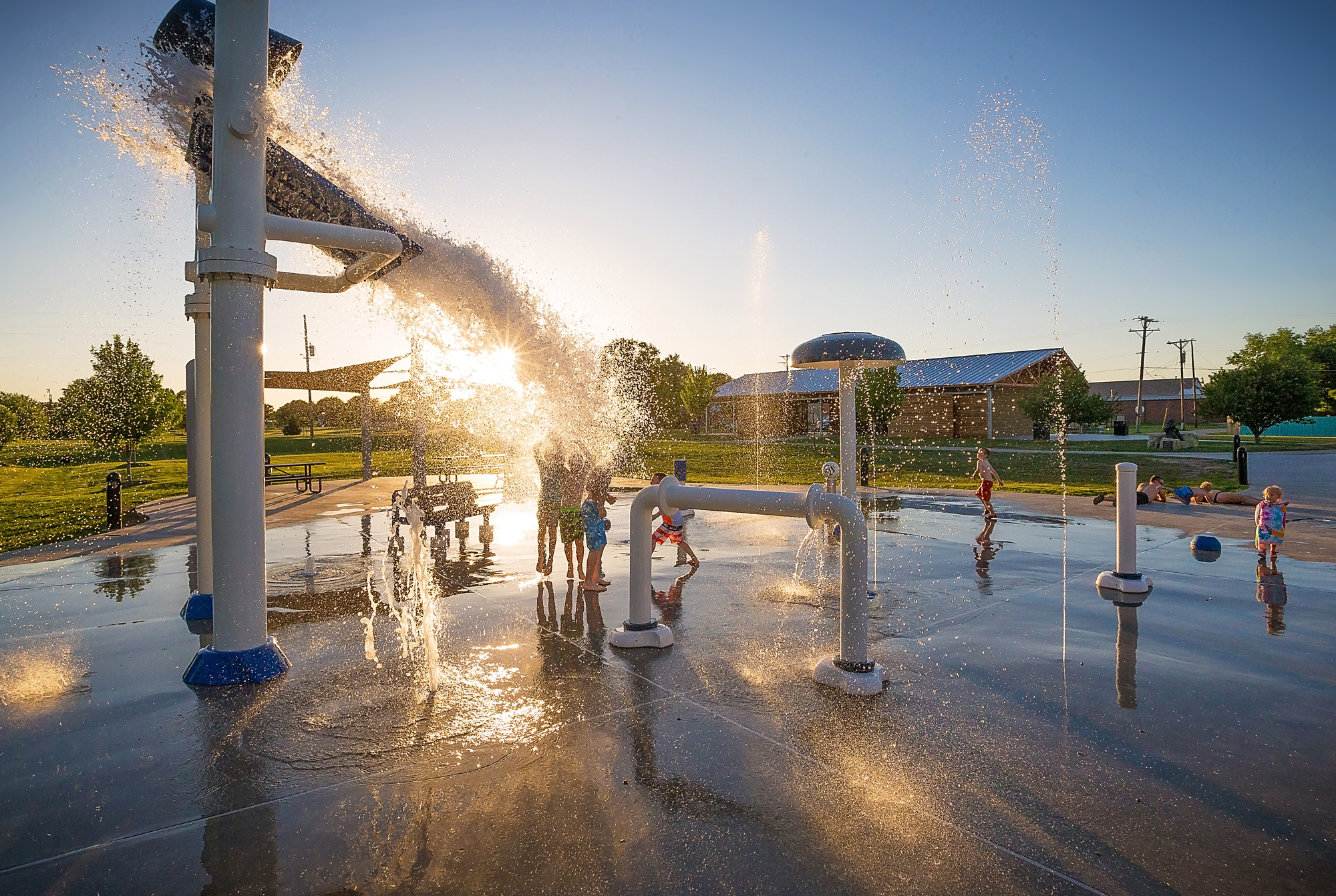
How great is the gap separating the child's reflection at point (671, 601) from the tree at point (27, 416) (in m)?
55.6

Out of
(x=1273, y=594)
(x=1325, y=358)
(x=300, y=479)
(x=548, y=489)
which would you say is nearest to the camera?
(x=1273, y=594)

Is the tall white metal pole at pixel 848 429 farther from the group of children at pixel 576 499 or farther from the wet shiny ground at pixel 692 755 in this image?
the group of children at pixel 576 499

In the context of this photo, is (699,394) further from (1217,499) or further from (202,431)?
(202,431)

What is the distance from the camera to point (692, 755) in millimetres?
3795

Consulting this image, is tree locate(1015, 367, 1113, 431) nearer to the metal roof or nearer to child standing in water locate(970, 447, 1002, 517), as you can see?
the metal roof

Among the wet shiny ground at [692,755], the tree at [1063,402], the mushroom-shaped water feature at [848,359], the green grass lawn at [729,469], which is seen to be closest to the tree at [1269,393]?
the green grass lawn at [729,469]

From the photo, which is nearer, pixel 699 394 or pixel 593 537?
pixel 593 537

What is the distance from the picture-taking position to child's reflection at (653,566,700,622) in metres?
6.72

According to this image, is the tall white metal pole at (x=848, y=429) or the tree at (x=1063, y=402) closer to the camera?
the tall white metal pole at (x=848, y=429)

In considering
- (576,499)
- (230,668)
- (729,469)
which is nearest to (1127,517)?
(576,499)

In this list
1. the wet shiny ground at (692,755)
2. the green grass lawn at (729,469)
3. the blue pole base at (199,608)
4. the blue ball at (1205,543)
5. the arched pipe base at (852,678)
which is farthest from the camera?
the green grass lawn at (729,469)

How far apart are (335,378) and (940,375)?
128ft

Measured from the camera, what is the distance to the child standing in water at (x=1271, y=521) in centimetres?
842

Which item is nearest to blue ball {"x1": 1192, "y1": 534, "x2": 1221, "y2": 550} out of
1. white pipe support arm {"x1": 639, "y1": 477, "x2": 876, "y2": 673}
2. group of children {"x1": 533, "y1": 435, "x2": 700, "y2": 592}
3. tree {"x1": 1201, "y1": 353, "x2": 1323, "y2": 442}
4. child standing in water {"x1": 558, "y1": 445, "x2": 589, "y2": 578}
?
group of children {"x1": 533, "y1": 435, "x2": 700, "y2": 592}
